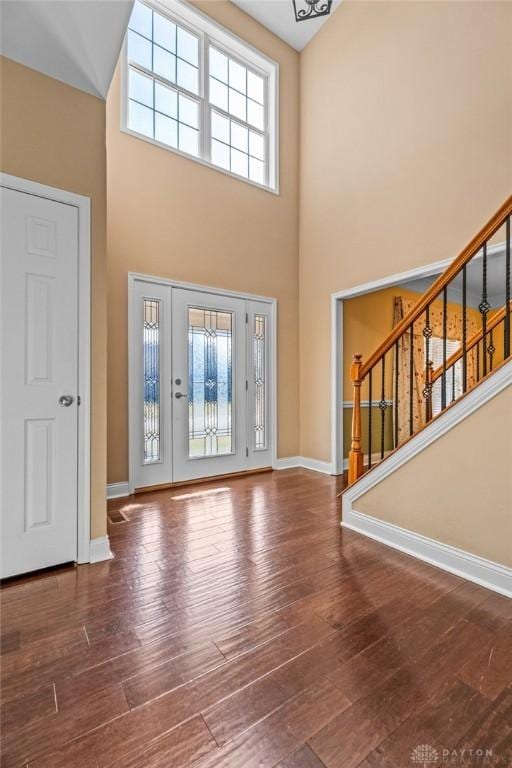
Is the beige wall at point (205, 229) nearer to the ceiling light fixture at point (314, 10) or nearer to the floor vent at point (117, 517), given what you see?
the floor vent at point (117, 517)

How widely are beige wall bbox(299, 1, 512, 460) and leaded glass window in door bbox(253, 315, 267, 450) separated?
0.60 meters

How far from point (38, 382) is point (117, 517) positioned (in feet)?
4.61

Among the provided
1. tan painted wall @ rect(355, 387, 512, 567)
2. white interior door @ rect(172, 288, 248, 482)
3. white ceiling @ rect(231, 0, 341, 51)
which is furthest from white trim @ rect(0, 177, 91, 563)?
white ceiling @ rect(231, 0, 341, 51)

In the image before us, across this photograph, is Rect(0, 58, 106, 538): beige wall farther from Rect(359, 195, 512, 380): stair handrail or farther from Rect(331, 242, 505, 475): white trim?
Rect(331, 242, 505, 475): white trim

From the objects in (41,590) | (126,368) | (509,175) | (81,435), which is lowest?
(41,590)

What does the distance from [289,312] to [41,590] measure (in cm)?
382

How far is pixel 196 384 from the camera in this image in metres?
3.96

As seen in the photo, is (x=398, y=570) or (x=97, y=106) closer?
(x=398, y=570)

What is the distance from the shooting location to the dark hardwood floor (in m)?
1.09

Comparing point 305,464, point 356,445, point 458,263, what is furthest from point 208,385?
point 458,263

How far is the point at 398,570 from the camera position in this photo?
209cm

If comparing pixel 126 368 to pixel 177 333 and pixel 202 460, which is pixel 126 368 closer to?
pixel 177 333

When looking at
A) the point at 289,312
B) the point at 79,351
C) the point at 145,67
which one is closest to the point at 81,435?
the point at 79,351

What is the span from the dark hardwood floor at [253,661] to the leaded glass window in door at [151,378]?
4.61 feet
